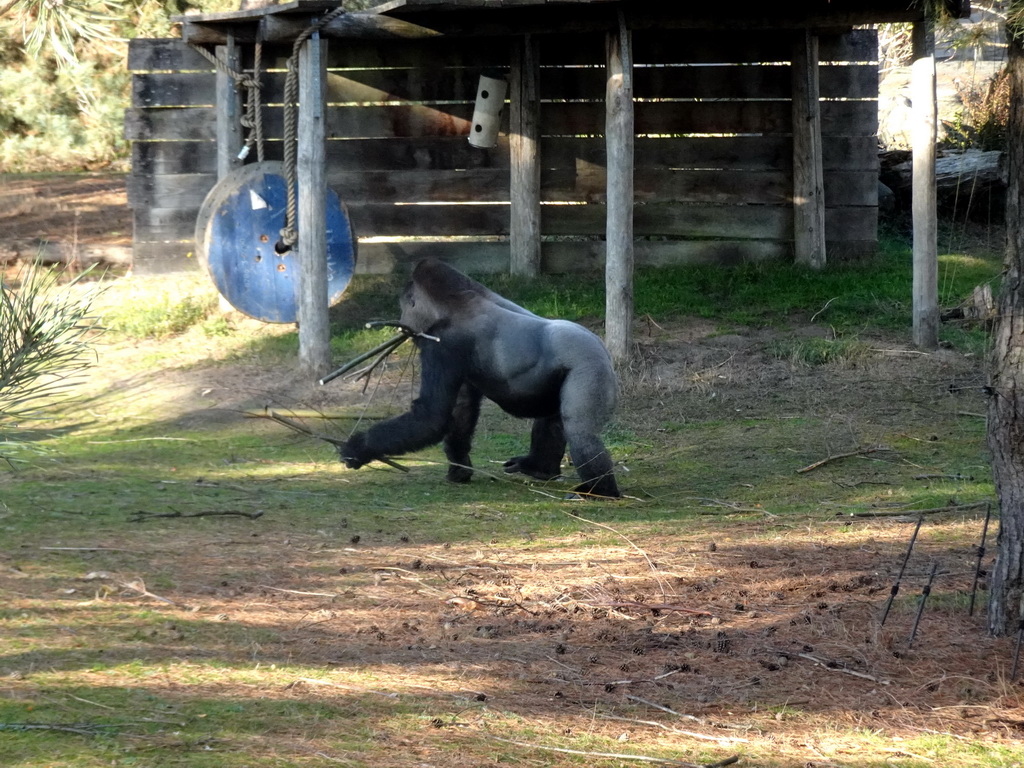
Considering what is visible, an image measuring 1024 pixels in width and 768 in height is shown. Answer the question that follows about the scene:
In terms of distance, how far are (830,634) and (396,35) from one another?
7309 mm

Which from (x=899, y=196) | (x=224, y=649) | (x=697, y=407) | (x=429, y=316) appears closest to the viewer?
(x=224, y=649)

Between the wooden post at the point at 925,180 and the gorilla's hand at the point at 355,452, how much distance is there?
5043 millimetres

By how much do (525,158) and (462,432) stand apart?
483cm

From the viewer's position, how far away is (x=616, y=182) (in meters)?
9.29

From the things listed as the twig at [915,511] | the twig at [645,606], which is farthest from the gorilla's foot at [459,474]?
the twig at [645,606]

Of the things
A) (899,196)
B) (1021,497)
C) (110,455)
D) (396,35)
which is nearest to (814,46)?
(899,196)

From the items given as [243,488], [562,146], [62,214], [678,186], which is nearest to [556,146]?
[562,146]

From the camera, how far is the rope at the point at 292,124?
30.5ft

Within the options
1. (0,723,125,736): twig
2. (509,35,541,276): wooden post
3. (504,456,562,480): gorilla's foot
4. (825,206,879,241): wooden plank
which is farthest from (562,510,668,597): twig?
(825,206,879,241): wooden plank

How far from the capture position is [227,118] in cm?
1090

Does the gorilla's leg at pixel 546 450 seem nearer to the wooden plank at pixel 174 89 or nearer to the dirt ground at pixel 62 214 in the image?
the wooden plank at pixel 174 89

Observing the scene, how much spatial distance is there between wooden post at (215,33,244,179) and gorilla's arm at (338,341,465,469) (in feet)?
15.9

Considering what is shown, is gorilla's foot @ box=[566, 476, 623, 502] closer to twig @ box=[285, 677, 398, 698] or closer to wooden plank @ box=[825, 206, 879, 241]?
twig @ box=[285, 677, 398, 698]

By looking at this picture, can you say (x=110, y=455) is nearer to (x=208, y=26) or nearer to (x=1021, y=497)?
(x=208, y=26)
